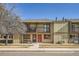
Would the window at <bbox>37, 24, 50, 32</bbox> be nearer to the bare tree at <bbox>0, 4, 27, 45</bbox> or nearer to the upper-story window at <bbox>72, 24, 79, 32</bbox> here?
the bare tree at <bbox>0, 4, 27, 45</bbox>

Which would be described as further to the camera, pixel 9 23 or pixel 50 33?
pixel 50 33

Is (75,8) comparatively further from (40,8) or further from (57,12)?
(40,8)

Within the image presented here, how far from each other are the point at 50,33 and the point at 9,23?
87cm

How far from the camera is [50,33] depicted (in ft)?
13.2

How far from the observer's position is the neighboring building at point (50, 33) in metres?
4.00

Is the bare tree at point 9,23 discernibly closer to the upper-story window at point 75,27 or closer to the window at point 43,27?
the window at point 43,27

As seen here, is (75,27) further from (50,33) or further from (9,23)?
(9,23)

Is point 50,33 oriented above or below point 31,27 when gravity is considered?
below

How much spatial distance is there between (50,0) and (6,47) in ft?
6.24

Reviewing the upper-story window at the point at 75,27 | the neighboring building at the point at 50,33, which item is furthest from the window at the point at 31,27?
the upper-story window at the point at 75,27

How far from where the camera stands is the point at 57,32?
4074 mm

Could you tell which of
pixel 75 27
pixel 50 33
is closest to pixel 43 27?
pixel 50 33

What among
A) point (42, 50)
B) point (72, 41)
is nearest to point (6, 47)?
point (42, 50)

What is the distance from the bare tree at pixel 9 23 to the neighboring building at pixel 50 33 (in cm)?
11
